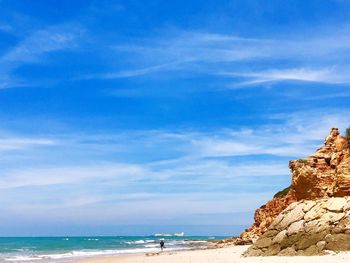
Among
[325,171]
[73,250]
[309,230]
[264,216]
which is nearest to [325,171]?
[325,171]

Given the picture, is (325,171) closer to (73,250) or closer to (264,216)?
(264,216)

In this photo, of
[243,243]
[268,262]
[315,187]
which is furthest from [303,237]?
[243,243]

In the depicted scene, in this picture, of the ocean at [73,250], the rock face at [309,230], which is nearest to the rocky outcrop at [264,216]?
the rock face at [309,230]

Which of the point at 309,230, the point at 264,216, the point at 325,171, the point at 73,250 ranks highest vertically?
the point at 325,171

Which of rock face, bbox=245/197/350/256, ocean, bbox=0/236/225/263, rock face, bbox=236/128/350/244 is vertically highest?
rock face, bbox=236/128/350/244

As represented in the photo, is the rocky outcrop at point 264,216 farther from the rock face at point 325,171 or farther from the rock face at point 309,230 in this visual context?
the rock face at point 309,230

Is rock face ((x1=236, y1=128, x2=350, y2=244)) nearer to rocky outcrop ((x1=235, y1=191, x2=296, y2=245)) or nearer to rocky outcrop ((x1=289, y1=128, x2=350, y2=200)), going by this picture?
rocky outcrop ((x1=289, y1=128, x2=350, y2=200))

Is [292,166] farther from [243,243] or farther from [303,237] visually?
[243,243]

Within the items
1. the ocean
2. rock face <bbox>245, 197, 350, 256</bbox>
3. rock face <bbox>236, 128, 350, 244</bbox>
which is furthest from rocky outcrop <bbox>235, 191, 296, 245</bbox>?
the ocean

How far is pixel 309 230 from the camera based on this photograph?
2919 centimetres

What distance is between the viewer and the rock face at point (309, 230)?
91.3ft

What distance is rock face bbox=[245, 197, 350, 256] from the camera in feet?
91.3

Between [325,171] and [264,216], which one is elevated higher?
[325,171]

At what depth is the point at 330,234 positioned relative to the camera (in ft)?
92.3
